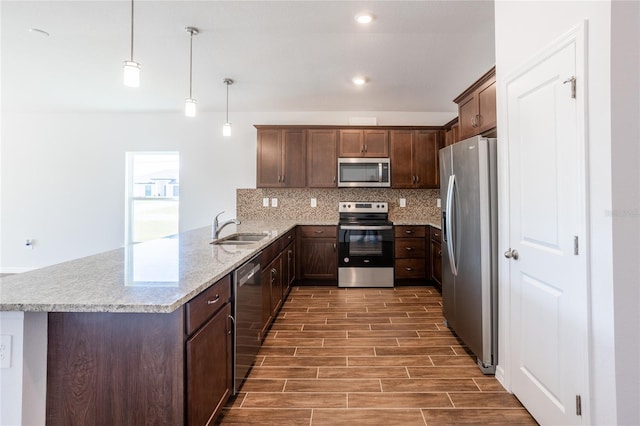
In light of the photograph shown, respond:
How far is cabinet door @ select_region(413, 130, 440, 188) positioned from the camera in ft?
15.3

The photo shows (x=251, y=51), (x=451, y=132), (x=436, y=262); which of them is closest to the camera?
(x=251, y=51)

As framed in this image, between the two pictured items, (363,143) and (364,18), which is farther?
(363,143)

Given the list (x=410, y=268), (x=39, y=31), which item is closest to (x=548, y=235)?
(x=410, y=268)

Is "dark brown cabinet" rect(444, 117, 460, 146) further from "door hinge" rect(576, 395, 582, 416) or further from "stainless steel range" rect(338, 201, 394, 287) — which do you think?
"door hinge" rect(576, 395, 582, 416)

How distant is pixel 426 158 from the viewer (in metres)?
4.68

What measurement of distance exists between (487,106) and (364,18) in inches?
45.7

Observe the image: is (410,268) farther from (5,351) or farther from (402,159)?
(5,351)

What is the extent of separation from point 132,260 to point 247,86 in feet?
9.13

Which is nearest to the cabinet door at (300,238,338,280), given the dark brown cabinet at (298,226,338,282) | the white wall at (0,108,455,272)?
the dark brown cabinet at (298,226,338,282)

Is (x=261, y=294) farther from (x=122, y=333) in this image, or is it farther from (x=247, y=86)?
(x=247, y=86)

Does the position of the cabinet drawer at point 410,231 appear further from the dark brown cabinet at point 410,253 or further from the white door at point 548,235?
the white door at point 548,235

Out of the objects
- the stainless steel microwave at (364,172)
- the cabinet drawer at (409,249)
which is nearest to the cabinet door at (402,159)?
the stainless steel microwave at (364,172)

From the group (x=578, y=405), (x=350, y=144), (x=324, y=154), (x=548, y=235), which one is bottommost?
(x=578, y=405)

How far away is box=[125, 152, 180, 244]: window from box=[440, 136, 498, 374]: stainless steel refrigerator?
4.35m
